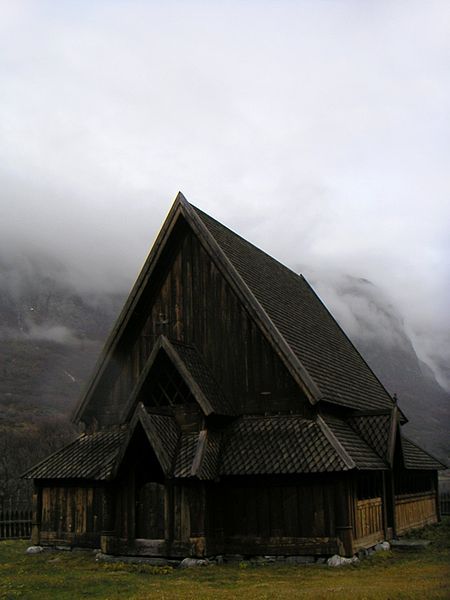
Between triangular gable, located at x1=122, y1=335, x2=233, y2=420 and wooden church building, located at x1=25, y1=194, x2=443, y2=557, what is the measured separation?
5cm

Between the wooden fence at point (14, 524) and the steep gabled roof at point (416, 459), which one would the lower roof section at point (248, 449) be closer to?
the steep gabled roof at point (416, 459)

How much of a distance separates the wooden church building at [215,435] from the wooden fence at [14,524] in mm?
7183

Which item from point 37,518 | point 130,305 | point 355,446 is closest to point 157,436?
point 130,305

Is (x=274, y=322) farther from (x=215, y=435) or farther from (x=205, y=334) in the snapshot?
(x=215, y=435)

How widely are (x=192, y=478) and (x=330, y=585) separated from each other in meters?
5.20

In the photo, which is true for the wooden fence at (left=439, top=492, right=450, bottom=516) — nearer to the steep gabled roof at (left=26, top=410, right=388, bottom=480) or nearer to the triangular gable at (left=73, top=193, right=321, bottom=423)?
the steep gabled roof at (left=26, top=410, right=388, bottom=480)

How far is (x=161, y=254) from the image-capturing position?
23953 millimetres

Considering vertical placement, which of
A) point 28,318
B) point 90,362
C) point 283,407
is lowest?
point 283,407

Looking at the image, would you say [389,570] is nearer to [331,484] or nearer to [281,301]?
[331,484]

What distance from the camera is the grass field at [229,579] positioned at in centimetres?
1415

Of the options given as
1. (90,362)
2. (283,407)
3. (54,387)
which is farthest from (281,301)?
(90,362)

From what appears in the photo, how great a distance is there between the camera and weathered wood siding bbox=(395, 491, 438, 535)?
25.5 meters

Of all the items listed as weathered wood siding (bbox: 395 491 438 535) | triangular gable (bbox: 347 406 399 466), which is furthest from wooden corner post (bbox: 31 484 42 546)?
weathered wood siding (bbox: 395 491 438 535)

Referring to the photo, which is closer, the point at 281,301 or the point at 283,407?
the point at 283,407
